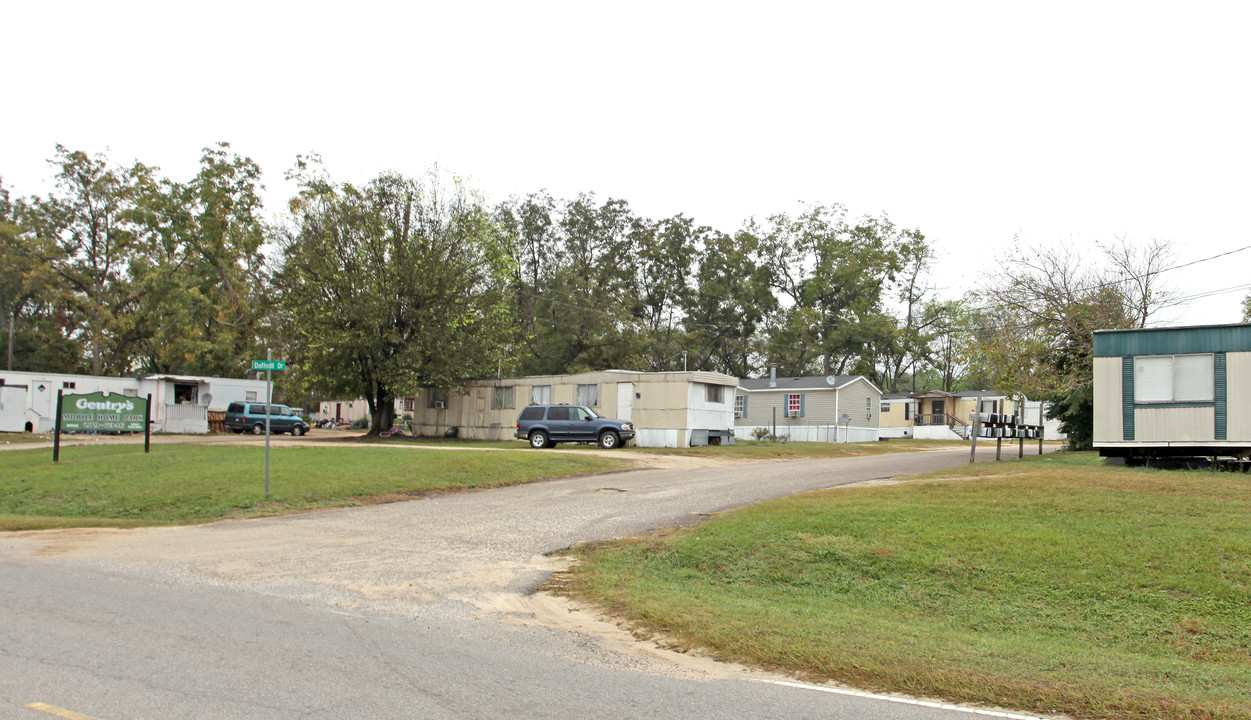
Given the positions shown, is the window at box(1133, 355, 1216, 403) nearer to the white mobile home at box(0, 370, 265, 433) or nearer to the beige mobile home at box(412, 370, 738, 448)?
the beige mobile home at box(412, 370, 738, 448)

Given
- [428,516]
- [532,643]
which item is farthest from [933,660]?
[428,516]

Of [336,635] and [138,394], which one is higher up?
[138,394]

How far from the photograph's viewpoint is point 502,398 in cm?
3809

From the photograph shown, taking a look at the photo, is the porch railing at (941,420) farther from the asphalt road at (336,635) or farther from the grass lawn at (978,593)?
the asphalt road at (336,635)

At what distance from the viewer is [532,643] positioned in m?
6.80

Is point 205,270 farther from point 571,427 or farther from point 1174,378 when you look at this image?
point 1174,378

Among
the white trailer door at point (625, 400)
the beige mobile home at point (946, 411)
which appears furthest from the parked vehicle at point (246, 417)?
the beige mobile home at point (946, 411)

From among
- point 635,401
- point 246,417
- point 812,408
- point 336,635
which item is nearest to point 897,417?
point 812,408

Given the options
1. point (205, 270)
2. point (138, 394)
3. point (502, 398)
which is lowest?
point (138, 394)

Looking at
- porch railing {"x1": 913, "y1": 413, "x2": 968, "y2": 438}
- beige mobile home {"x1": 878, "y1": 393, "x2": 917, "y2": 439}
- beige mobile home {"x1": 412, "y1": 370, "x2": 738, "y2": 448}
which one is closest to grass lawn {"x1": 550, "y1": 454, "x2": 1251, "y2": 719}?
beige mobile home {"x1": 412, "y1": 370, "x2": 738, "y2": 448}

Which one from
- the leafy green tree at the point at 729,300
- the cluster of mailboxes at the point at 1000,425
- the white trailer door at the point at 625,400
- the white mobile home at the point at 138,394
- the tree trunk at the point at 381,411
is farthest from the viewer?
the leafy green tree at the point at 729,300

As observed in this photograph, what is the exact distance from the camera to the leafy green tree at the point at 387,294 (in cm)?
3594

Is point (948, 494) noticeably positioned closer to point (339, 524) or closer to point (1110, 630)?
point (1110, 630)

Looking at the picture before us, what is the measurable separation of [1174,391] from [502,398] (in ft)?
83.0
